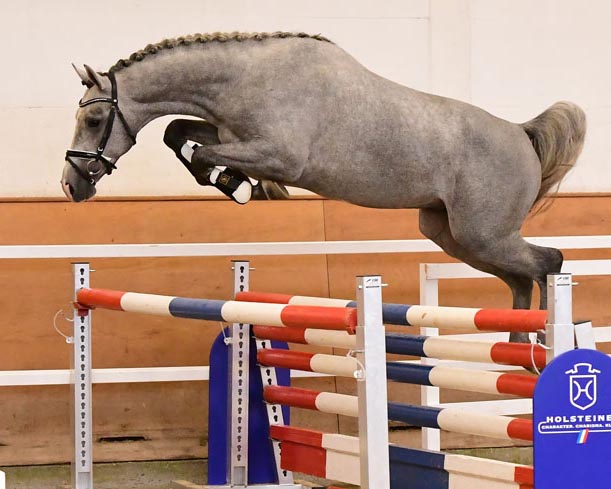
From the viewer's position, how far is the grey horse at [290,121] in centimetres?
301

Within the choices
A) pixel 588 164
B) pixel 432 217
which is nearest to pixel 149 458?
pixel 432 217

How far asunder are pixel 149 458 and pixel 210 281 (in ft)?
2.43

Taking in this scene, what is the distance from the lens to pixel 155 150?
451 centimetres

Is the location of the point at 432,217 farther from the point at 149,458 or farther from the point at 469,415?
the point at 149,458

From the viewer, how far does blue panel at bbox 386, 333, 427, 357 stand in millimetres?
2922

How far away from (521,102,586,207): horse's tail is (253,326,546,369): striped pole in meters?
0.90

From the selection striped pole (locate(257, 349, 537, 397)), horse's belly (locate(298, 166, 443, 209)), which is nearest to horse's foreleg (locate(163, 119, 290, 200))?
horse's belly (locate(298, 166, 443, 209))

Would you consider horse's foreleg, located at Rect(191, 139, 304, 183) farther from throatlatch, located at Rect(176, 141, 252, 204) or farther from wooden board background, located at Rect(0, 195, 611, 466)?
wooden board background, located at Rect(0, 195, 611, 466)

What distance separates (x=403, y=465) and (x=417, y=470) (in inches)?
2.1

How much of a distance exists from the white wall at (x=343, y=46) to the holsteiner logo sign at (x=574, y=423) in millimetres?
2699

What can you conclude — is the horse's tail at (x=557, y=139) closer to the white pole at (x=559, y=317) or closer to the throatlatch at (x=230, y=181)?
the throatlatch at (x=230, y=181)

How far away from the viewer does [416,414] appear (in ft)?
9.86

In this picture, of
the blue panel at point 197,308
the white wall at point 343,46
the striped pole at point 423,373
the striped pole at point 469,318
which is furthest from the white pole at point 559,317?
the white wall at point 343,46

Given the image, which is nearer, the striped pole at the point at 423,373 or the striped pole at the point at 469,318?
the striped pole at the point at 469,318
